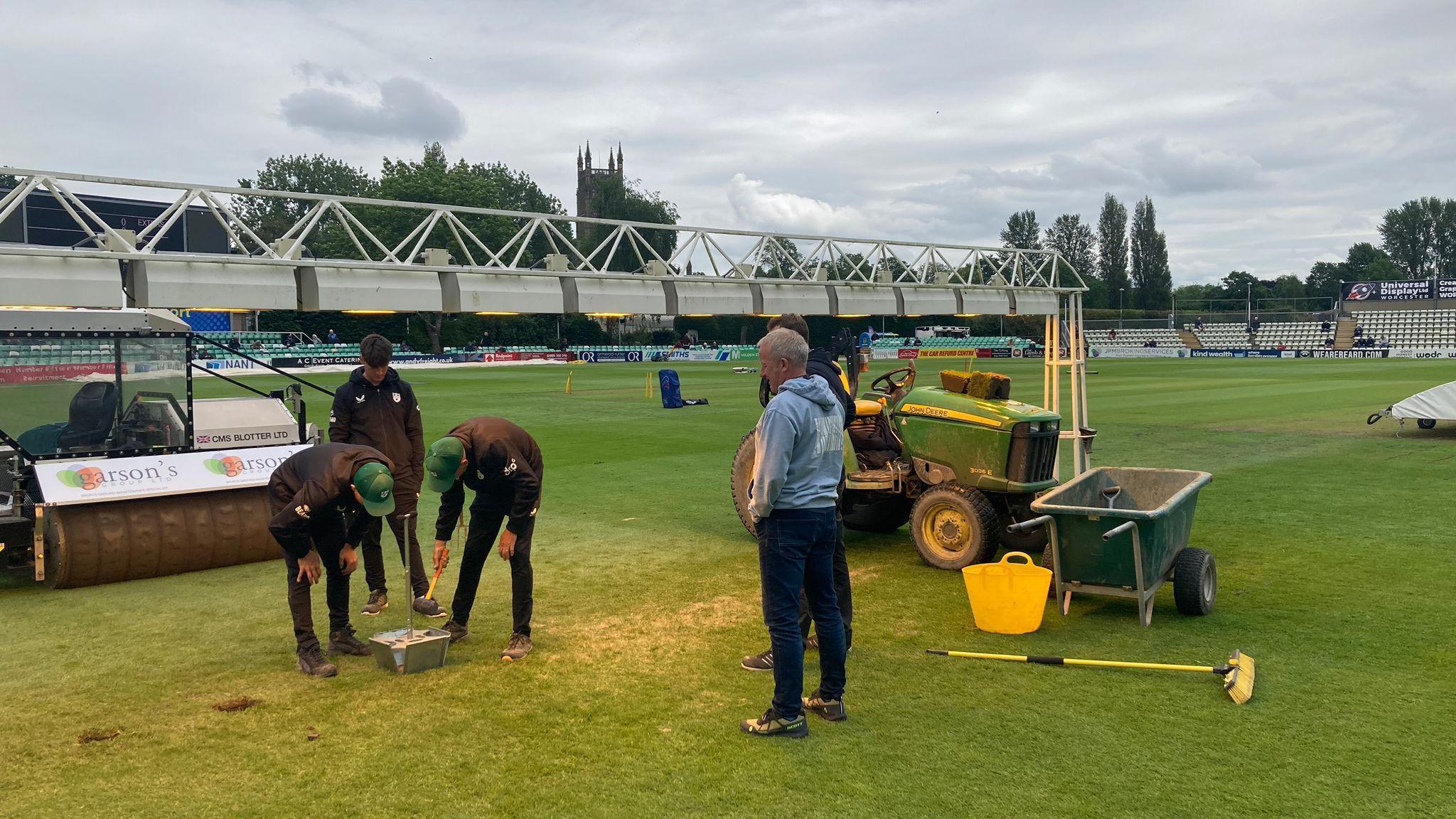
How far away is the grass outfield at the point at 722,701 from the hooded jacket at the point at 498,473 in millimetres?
850

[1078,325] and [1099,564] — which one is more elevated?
[1078,325]

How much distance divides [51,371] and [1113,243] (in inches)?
4190

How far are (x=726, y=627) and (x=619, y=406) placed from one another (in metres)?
18.3

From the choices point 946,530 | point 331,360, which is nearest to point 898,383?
point 946,530

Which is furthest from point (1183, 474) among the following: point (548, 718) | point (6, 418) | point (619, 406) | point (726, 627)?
point (619, 406)

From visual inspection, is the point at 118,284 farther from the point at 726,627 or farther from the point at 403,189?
the point at 403,189

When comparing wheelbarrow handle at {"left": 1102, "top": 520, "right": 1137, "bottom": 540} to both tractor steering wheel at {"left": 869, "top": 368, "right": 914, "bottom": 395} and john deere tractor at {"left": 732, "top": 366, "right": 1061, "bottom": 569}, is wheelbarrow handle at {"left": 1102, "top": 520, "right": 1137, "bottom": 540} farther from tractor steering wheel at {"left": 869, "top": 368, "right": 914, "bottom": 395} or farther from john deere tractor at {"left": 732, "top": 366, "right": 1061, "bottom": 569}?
tractor steering wheel at {"left": 869, "top": 368, "right": 914, "bottom": 395}

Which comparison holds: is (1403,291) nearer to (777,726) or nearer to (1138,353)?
(1138,353)

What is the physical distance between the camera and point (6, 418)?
8062 millimetres

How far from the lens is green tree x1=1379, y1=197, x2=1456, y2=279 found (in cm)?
11550

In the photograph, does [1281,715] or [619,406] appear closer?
[1281,715]

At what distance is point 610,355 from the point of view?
60.1 m

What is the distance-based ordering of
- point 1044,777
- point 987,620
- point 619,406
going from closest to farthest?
point 1044,777, point 987,620, point 619,406

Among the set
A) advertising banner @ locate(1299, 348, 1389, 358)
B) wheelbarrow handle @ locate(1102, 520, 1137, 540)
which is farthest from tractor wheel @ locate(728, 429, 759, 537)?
advertising banner @ locate(1299, 348, 1389, 358)
